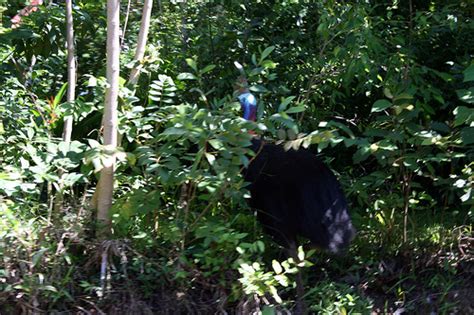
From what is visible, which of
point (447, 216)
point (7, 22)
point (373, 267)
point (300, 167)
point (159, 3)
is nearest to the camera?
point (300, 167)

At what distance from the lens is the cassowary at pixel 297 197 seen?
441 cm

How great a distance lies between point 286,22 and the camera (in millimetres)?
6031

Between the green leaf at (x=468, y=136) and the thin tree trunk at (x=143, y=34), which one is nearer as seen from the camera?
the green leaf at (x=468, y=136)

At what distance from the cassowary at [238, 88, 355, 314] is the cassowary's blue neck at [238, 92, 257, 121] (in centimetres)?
3

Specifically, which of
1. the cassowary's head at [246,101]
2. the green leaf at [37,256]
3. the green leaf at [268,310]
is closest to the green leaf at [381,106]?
the cassowary's head at [246,101]

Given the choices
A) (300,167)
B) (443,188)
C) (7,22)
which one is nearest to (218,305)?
(300,167)

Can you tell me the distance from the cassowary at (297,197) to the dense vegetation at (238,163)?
0.16 meters

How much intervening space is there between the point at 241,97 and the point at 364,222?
60.2 inches

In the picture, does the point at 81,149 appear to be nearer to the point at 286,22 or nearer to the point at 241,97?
the point at 241,97

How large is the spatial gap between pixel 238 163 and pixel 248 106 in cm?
62

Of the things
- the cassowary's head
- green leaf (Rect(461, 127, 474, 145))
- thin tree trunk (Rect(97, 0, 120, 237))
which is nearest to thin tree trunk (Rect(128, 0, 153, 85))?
thin tree trunk (Rect(97, 0, 120, 237))

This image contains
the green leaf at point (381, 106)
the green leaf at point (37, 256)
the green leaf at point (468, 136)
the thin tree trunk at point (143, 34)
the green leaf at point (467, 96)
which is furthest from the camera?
the thin tree trunk at point (143, 34)

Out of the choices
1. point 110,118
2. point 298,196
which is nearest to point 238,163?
point 298,196

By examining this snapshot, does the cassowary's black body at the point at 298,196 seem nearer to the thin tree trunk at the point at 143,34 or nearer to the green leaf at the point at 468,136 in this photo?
the green leaf at the point at 468,136
